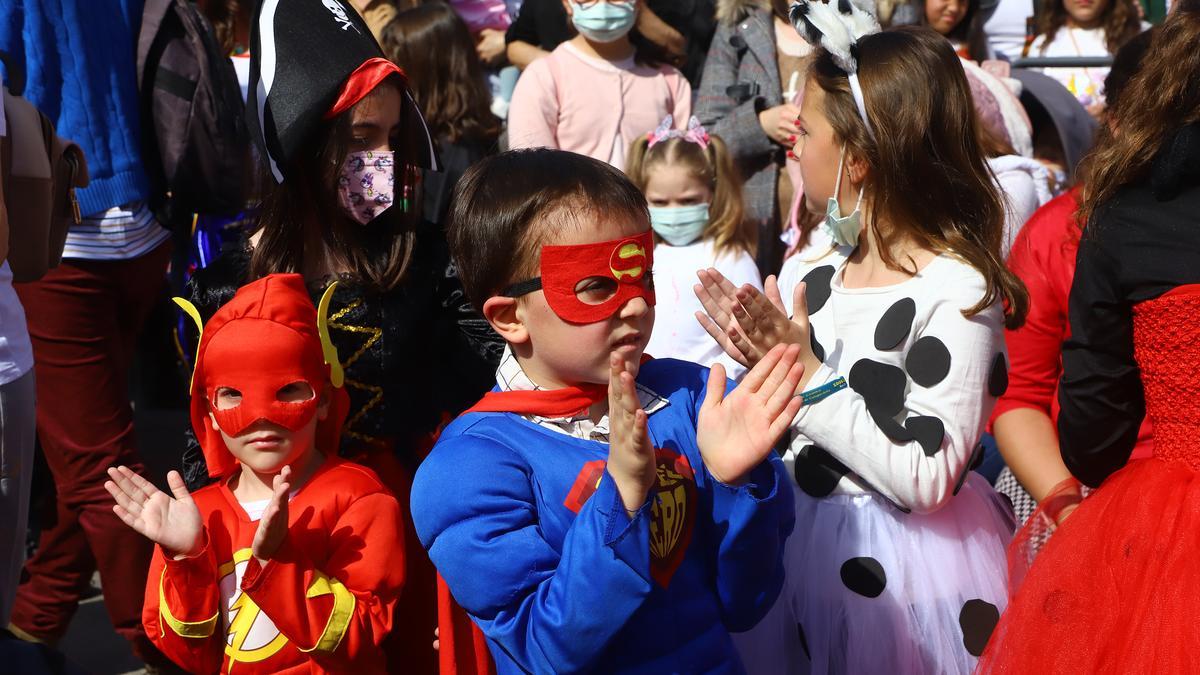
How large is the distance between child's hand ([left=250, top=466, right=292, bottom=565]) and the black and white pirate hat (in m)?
0.86

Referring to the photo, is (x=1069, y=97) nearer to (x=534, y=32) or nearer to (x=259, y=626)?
(x=534, y=32)

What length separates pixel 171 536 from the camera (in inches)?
103

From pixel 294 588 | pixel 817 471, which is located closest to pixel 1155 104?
pixel 817 471

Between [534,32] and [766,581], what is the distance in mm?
4307

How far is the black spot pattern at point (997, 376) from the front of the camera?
2.92m

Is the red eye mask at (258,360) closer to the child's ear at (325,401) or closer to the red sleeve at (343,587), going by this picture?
the child's ear at (325,401)

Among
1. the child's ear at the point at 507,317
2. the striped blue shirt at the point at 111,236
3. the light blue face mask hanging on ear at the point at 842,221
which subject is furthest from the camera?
the striped blue shirt at the point at 111,236

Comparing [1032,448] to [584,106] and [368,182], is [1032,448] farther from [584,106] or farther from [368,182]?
[584,106]

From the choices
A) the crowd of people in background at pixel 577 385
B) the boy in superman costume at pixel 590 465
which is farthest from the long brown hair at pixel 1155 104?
the boy in superman costume at pixel 590 465

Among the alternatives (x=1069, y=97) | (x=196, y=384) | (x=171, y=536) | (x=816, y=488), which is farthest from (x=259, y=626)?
(x=1069, y=97)

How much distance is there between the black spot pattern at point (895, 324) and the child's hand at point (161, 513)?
1.54m

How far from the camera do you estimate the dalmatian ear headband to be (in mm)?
3088

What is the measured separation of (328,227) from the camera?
3197 millimetres

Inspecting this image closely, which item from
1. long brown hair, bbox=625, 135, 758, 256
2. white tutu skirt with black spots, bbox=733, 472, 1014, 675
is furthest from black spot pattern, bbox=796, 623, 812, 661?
long brown hair, bbox=625, 135, 758, 256
